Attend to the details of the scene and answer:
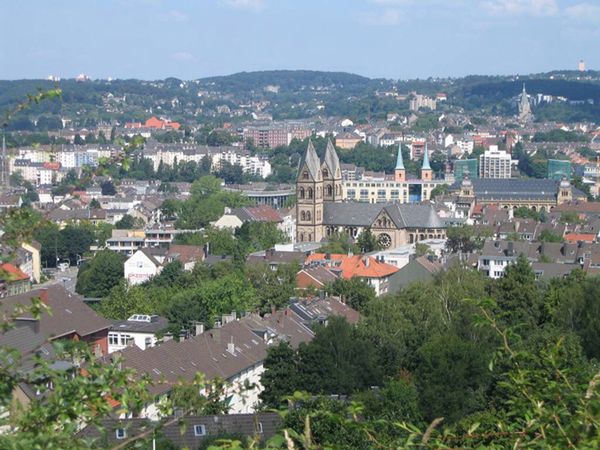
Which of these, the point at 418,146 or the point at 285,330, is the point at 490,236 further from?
the point at 418,146

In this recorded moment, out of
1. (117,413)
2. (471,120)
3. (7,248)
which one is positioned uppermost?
(7,248)

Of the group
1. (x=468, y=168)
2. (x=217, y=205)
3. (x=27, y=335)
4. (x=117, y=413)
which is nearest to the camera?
(x=117, y=413)

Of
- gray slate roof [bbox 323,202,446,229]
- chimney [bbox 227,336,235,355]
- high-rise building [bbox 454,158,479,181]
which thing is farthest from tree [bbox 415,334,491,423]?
A: high-rise building [bbox 454,158,479,181]

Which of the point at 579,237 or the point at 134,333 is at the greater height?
the point at 134,333

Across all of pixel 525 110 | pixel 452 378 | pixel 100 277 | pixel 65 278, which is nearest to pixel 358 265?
pixel 100 277

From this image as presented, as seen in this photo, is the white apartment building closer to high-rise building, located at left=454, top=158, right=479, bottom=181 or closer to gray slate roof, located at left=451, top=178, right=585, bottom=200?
high-rise building, located at left=454, top=158, right=479, bottom=181

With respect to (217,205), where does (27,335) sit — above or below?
above

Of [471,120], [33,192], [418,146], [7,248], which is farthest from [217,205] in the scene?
[471,120]

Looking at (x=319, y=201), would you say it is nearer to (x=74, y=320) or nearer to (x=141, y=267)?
(x=141, y=267)
